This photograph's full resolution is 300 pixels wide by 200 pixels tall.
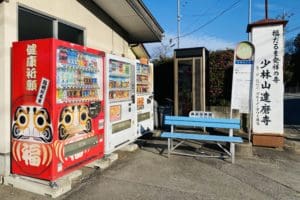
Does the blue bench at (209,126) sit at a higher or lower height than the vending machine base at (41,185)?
higher

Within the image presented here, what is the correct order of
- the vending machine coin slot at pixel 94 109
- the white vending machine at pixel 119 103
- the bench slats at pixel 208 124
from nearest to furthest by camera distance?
the vending machine coin slot at pixel 94 109, the white vending machine at pixel 119 103, the bench slats at pixel 208 124

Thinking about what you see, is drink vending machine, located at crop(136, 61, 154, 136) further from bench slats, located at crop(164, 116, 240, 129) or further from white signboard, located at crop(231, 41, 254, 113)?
white signboard, located at crop(231, 41, 254, 113)

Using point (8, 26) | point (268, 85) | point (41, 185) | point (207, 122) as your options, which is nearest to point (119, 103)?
point (207, 122)

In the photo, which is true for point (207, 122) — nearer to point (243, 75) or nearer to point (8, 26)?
point (243, 75)

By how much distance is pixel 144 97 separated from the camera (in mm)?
7414

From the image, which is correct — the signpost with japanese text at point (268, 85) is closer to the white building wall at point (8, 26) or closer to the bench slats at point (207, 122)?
the bench slats at point (207, 122)

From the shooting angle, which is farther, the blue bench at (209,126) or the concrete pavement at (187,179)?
the blue bench at (209,126)

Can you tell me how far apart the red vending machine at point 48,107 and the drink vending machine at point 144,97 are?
251cm

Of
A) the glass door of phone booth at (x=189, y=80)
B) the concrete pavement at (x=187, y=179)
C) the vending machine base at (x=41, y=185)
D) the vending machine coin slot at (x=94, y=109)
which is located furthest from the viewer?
the glass door of phone booth at (x=189, y=80)

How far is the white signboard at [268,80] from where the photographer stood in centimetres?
680

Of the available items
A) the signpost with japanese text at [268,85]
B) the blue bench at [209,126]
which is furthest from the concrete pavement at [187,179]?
the signpost with japanese text at [268,85]

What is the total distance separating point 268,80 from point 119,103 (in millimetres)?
3699

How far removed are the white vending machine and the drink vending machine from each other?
0.36 m

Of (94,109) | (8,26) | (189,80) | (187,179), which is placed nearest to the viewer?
(8,26)
